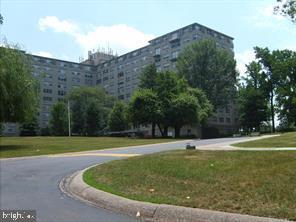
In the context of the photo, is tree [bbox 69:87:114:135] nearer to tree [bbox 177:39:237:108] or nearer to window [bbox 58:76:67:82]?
tree [bbox 177:39:237:108]

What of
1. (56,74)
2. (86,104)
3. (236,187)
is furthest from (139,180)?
(56,74)

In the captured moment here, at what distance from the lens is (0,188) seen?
41.0 ft

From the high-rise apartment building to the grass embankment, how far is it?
8490 centimetres

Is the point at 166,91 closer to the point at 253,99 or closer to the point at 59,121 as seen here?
the point at 253,99

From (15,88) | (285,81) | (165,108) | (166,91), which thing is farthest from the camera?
(285,81)

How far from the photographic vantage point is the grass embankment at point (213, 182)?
8055mm

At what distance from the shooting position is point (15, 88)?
114 feet

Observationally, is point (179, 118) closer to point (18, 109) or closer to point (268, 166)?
point (18, 109)

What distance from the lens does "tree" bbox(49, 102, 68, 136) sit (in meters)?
101

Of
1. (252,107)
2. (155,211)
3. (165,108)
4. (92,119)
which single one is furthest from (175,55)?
(155,211)

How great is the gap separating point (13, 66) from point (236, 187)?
2914 centimetres

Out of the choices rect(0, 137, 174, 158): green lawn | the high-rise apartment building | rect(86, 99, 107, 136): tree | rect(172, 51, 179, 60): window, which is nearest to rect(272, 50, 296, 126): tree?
the high-rise apartment building

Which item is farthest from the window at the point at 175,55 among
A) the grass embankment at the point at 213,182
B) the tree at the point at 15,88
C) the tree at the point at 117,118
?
the grass embankment at the point at 213,182

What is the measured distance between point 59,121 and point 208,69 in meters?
37.6
